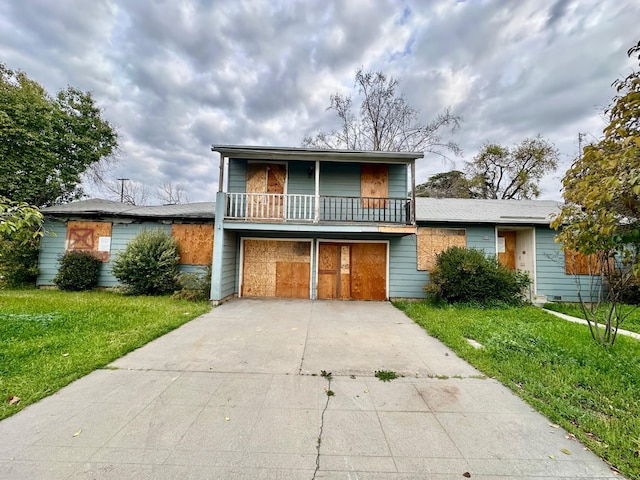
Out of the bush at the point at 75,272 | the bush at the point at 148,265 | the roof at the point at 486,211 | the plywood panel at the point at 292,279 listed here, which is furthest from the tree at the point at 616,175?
the bush at the point at 75,272

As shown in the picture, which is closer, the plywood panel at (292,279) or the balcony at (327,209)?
the balcony at (327,209)

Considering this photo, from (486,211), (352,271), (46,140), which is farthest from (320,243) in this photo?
(46,140)

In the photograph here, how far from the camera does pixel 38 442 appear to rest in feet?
6.90

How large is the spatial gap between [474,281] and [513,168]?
15.4m

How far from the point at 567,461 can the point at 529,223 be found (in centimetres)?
884

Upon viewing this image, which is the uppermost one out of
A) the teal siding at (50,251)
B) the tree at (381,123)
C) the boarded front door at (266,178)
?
the tree at (381,123)

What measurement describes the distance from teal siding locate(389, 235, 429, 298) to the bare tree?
887 inches

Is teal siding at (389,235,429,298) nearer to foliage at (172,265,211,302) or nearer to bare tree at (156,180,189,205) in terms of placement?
foliage at (172,265,211,302)

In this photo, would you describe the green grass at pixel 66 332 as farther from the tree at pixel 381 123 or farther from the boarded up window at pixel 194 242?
the tree at pixel 381 123

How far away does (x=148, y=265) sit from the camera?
28.0ft

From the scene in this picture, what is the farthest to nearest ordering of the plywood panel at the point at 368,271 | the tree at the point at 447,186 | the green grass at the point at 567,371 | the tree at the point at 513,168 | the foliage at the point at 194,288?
the tree at the point at 447,186, the tree at the point at 513,168, the plywood panel at the point at 368,271, the foliage at the point at 194,288, the green grass at the point at 567,371

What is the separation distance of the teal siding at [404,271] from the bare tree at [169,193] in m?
22.5

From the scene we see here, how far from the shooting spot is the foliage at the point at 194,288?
8109 millimetres

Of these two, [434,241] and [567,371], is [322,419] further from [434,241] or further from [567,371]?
[434,241]
